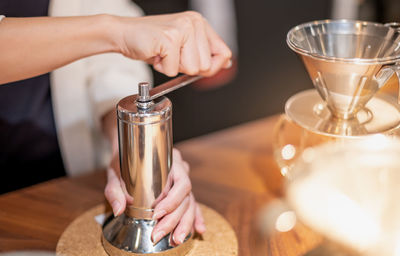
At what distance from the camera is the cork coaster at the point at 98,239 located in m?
0.62

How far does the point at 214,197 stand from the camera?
77 centimetres

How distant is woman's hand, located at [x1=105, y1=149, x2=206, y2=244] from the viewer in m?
0.60

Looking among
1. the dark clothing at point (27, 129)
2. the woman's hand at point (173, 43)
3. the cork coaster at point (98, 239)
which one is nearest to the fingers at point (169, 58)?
the woman's hand at point (173, 43)

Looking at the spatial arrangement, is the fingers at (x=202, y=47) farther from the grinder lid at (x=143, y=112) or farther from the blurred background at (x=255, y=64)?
the blurred background at (x=255, y=64)

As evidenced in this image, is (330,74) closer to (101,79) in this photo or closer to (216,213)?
(216,213)

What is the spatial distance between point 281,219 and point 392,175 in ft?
0.92

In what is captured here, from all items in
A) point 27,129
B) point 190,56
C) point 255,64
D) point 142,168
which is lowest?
point 255,64

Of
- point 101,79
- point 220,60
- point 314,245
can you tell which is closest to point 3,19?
point 220,60

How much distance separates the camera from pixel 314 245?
0.60 m

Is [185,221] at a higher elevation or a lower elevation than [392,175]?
lower

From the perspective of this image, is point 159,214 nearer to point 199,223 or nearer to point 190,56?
point 199,223

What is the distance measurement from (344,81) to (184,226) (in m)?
0.29

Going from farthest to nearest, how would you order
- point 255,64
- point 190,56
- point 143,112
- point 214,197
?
point 255,64 → point 214,197 → point 190,56 → point 143,112

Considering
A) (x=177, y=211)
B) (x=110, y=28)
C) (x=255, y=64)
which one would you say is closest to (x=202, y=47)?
(x=110, y=28)
